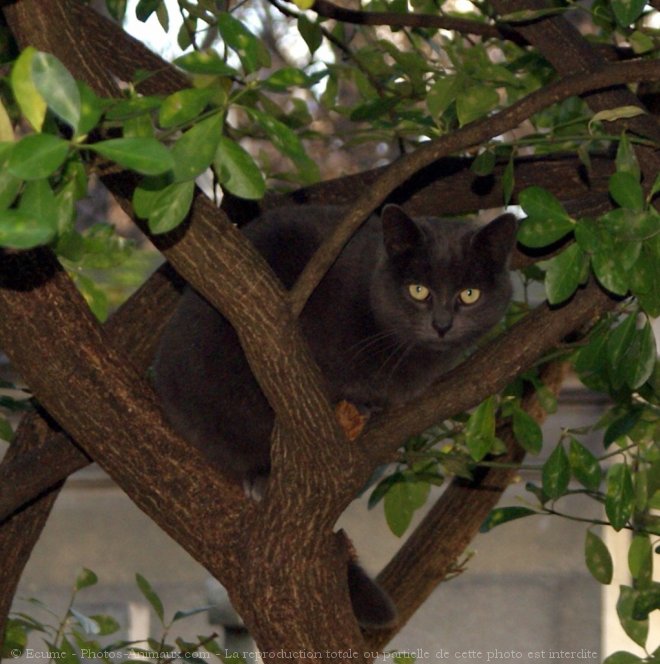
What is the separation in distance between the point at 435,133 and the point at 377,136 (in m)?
0.24

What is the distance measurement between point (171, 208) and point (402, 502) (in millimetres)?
978

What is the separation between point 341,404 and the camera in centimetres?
181

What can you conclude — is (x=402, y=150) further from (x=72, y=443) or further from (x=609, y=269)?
(x=609, y=269)

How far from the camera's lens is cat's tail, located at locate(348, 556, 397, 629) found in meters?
1.79

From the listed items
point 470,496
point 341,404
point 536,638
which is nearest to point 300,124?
point 341,404

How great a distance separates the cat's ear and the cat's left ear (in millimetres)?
106

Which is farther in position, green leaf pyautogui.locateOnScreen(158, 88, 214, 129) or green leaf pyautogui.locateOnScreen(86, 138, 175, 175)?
green leaf pyautogui.locateOnScreen(158, 88, 214, 129)

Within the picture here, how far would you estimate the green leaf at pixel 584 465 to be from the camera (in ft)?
4.93

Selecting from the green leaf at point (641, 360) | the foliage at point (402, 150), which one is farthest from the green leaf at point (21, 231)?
the green leaf at point (641, 360)

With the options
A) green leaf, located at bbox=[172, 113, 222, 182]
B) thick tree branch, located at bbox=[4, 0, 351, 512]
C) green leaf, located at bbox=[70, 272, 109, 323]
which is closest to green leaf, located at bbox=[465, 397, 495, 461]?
thick tree branch, located at bbox=[4, 0, 351, 512]

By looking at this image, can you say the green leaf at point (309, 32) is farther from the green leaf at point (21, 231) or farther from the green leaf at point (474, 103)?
the green leaf at point (21, 231)

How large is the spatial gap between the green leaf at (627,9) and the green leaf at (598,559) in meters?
0.74

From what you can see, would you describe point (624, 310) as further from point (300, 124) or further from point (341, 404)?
point (300, 124)

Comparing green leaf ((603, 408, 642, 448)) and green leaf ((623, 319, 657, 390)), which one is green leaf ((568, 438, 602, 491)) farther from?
green leaf ((623, 319, 657, 390))
